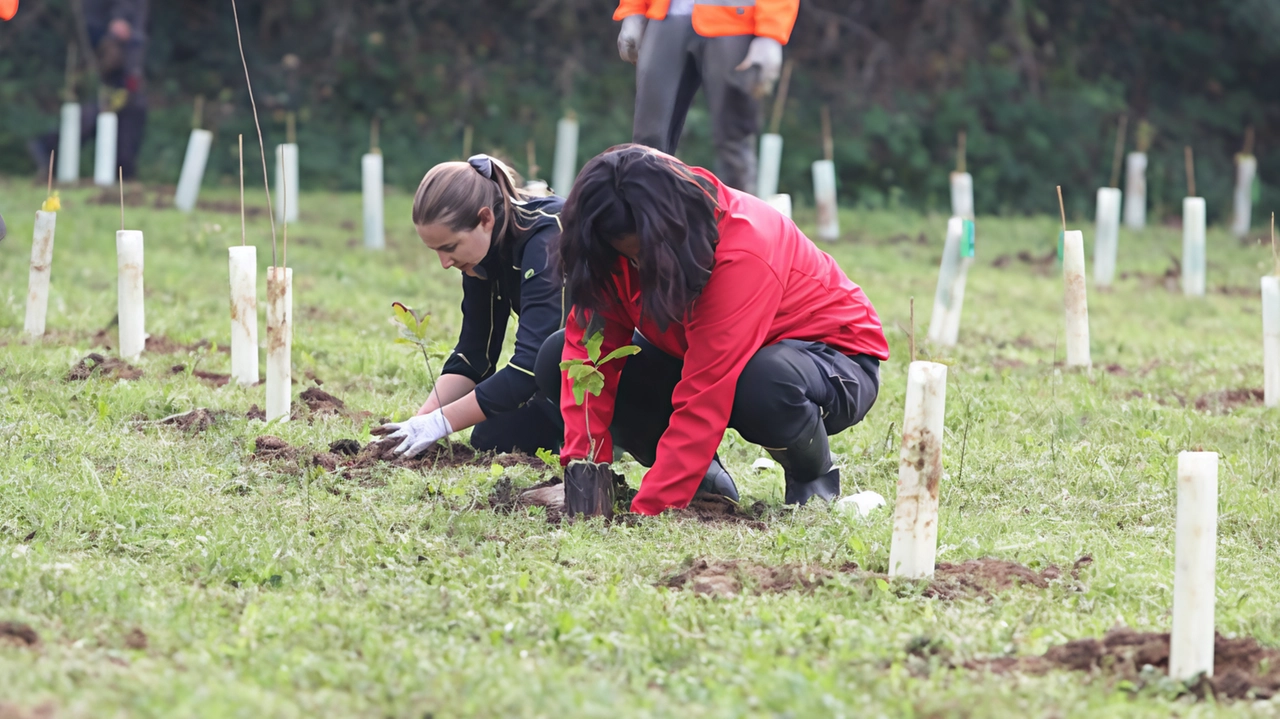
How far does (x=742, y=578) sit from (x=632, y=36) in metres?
3.52

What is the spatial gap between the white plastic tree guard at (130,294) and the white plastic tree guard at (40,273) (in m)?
0.42

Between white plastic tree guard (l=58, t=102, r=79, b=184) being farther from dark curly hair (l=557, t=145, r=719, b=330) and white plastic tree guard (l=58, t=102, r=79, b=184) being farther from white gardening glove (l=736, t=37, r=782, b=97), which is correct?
dark curly hair (l=557, t=145, r=719, b=330)

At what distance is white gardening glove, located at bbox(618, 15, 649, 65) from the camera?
604cm

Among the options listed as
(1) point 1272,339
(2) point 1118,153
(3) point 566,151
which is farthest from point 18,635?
(2) point 1118,153

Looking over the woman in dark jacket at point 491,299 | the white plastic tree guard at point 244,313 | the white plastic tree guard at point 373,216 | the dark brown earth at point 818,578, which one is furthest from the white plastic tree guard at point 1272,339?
the white plastic tree guard at point 373,216

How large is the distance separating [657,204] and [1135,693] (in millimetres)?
1500

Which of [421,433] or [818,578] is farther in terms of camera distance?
[421,433]

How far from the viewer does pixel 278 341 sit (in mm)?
4402

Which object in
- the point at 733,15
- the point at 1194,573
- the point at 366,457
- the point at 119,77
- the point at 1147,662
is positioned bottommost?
the point at 1147,662

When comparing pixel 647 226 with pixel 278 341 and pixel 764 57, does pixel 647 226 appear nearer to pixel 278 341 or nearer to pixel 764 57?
pixel 278 341

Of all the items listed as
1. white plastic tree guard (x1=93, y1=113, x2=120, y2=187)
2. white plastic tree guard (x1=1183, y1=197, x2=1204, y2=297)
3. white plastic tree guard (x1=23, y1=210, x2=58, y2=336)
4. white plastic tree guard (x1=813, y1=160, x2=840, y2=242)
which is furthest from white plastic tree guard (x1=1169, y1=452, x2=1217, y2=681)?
white plastic tree guard (x1=93, y1=113, x2=120, y2=187)

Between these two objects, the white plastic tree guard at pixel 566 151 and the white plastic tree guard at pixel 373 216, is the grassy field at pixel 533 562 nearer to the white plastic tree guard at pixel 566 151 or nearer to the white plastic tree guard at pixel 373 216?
the white plastic tree guard at pixel 373 216

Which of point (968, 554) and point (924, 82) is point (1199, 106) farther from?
point (968, 554)

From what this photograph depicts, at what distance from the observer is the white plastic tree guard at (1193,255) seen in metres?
8.70
